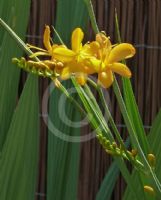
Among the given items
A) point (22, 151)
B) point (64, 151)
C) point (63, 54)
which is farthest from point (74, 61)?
point (64, 151)

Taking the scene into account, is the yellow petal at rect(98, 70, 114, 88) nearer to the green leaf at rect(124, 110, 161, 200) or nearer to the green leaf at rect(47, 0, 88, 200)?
the green leaf at rect(124, 110, 161, 200)

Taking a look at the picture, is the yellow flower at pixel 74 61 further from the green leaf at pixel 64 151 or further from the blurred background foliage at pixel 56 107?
the green leaf at pixel 64 151

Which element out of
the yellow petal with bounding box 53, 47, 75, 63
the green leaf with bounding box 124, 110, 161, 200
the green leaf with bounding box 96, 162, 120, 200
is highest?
the yellow petal with bounding box 53, 47, 75, 63

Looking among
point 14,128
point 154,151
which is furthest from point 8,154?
point 154,151

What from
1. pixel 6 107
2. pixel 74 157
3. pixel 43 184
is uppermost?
pixel 6 107

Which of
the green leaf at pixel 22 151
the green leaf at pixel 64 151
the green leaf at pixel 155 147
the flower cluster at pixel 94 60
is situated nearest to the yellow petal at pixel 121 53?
the flower cluster at pixel 94 60

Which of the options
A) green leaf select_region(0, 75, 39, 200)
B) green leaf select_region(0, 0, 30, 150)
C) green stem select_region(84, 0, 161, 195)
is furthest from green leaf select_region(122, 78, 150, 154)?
green leaf select_region(0, 0, 30, 150)

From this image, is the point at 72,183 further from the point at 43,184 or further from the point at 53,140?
the point at 43,184
